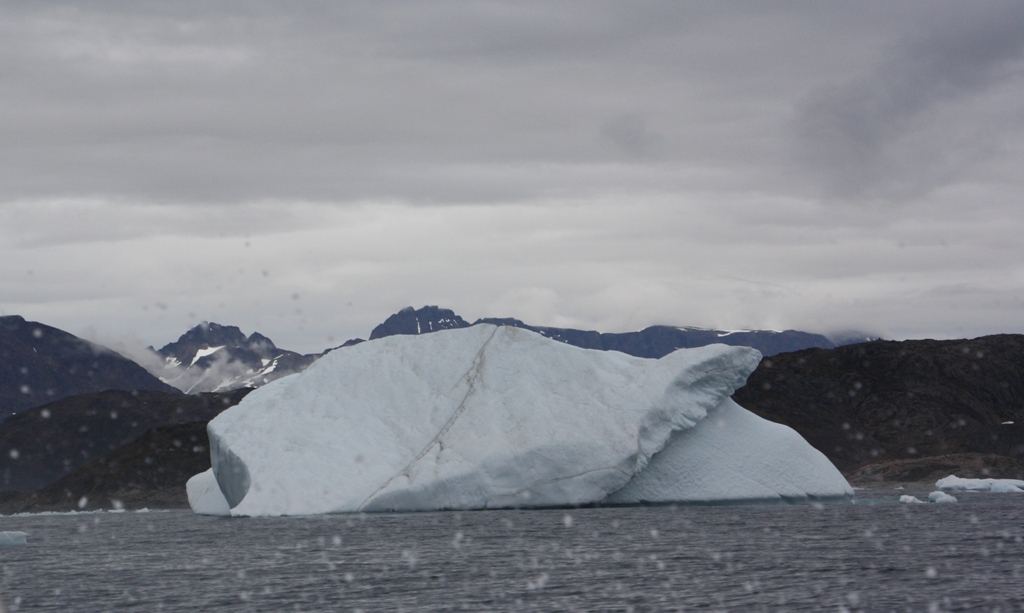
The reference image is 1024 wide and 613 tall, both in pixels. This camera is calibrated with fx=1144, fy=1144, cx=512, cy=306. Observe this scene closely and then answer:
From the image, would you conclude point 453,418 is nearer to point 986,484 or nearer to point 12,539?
point 12,539

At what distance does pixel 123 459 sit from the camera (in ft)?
506

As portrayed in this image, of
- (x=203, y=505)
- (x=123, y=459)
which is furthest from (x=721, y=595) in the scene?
(x=123, y=459)

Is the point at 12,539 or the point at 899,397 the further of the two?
the point at 899,397

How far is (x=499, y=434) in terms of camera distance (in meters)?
48.0

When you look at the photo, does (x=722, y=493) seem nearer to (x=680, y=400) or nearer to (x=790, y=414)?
(x=680, y=400)

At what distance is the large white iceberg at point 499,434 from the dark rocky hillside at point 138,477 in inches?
3612

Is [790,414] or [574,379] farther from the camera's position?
[790,414]

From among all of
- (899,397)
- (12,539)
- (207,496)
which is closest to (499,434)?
(12,539)

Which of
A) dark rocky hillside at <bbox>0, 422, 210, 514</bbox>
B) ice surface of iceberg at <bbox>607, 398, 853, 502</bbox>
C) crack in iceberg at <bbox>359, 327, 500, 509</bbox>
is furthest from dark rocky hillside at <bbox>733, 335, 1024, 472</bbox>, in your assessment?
crack in iceberg at <bbox>359, 327, 500, 509</bbox>

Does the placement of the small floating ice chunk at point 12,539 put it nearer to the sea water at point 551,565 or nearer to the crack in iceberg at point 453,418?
the sea water at point 551,565

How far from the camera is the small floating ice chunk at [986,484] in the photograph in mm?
82625

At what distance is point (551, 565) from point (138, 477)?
129m

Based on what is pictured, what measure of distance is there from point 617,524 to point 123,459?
125716 millimetres

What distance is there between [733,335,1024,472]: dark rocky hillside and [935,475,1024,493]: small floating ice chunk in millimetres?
42778
